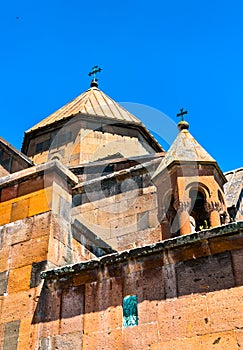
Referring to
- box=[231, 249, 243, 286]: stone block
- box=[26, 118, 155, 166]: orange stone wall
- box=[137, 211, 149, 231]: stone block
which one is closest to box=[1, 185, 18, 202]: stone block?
box=[137, 211, 149, 231]: stone block

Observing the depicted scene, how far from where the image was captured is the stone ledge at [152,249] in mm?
4426

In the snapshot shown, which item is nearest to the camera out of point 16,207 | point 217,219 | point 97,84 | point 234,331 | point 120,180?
point 234,331

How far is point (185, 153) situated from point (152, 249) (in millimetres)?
3158

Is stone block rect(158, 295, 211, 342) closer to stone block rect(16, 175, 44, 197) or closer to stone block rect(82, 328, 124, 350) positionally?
stone block rect(82, 328, 124, 350)

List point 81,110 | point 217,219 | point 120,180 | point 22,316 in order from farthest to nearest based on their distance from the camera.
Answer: point 81,110
point 120,180
point 217,219
point 22,316

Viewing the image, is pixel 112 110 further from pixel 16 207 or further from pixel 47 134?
pixel 16 207

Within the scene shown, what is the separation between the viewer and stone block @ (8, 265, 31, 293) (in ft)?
17.3

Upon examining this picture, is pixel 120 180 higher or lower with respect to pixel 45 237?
higher

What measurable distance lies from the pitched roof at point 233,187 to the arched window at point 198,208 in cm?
A: 151

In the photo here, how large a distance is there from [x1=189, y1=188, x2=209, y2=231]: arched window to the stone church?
0.8 inches

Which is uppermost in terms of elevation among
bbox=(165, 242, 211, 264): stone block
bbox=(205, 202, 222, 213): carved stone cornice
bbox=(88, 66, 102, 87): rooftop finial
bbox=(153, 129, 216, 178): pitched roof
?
bbox=(88, 66, 102, 87): rooftop finial

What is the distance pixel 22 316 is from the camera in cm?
503

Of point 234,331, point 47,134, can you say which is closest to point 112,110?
point 47,134

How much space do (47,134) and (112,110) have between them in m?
2.34
